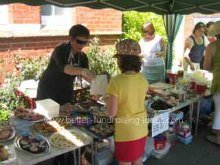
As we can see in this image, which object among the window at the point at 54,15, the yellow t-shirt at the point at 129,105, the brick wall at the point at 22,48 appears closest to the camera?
the yellow t-shirt at the point at 129,105

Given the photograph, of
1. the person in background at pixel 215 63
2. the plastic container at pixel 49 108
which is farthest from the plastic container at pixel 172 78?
the plastic container at pixel 49 108

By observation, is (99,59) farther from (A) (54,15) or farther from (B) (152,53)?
(B) (152,53)

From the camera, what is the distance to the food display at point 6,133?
2633 mm

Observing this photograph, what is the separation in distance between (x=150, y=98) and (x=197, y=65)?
1488 millimetres

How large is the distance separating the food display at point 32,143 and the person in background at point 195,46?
3.23 m

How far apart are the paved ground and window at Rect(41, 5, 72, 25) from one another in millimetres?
3514

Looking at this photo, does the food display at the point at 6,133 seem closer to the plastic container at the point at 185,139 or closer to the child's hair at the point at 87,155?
the child's hair at the point at 87,155

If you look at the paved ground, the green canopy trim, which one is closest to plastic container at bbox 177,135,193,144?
the paved ground

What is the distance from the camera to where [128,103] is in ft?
8.75

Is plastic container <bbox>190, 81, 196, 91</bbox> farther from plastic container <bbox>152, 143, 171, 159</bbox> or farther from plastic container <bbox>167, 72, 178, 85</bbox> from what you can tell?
plastic container <bbox>152, 143, 171, 159</bbox>

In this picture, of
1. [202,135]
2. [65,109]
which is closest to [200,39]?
[202,135]

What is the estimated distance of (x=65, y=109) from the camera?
3.35 meters

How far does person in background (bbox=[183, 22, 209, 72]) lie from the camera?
5203 mm

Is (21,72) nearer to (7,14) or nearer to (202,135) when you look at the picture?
(7,14)
